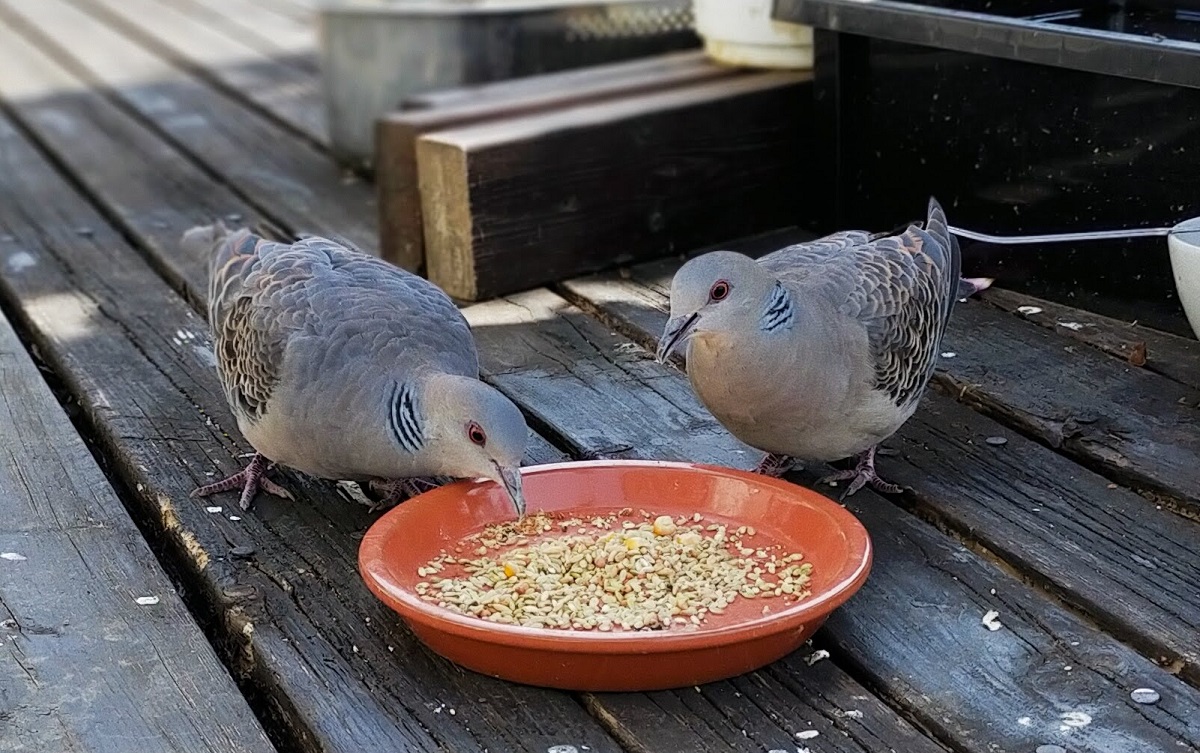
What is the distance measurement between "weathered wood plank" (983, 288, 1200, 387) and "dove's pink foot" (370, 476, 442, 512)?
1645 mm

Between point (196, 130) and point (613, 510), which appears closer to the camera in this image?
point (613, 510)

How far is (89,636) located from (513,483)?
0.76m

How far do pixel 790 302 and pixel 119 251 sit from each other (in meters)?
2.59

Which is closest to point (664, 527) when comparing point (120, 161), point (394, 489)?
point (394, 489)

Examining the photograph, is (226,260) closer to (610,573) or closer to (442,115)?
(442,115)

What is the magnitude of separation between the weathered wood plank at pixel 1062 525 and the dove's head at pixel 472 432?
821 mm

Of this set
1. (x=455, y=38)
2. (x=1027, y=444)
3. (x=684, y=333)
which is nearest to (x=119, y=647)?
(x=684, y=333)

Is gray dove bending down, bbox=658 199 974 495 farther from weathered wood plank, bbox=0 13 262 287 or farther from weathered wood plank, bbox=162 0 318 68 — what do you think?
weathered wood plank, bbox=162 0 318 68

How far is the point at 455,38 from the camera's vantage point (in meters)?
5.66

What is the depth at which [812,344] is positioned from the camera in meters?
3.01

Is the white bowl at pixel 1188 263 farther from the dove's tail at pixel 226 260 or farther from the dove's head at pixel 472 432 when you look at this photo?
the dove's tail at pixel 226 260

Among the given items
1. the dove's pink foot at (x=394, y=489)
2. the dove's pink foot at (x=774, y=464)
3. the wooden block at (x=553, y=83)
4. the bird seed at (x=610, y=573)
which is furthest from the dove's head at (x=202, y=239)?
the dove's pink foot at (x=774, y=464)

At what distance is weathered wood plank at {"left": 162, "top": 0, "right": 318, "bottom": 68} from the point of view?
25.0ft

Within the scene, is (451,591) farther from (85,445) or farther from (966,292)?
(966,292)
